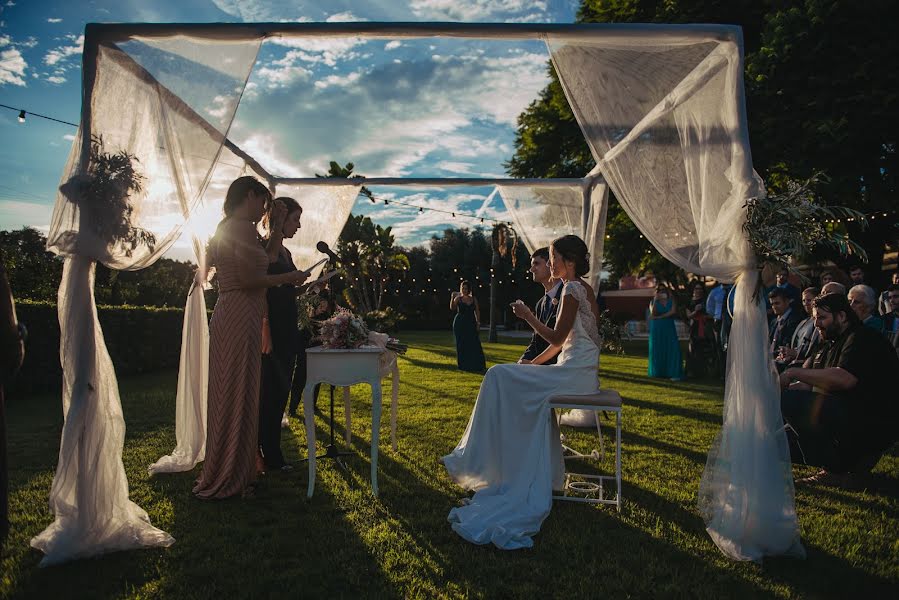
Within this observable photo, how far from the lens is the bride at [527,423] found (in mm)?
3416

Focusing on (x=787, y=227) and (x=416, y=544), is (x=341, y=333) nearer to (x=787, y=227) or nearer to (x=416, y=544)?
(x=416, y=544)

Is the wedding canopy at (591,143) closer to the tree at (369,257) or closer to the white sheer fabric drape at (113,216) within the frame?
the white sheer fabric drape at (113,216)

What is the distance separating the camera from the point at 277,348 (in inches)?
173

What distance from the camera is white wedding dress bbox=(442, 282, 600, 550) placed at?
3.44 metres

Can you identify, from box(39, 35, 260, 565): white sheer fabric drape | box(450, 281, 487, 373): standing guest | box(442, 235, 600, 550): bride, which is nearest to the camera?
box(39, 35, 260, 565): white sheer fabric drape

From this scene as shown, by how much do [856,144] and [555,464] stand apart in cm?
776

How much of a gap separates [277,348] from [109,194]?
170 centimetres

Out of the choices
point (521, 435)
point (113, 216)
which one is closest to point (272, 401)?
point (113, 216)

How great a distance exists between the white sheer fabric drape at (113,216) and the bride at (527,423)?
186 cm

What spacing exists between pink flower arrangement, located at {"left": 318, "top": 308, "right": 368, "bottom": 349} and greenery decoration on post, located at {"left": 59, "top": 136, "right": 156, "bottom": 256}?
129 centimetres

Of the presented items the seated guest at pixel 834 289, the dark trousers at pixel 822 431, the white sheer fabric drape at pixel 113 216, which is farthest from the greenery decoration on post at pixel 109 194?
the seated guest at pixel 834 289

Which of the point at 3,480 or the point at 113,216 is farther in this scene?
the point at 113,216

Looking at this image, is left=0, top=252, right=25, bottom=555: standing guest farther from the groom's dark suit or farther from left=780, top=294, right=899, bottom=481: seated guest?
left=780, top=294, right=899, bottom=481: seated guest

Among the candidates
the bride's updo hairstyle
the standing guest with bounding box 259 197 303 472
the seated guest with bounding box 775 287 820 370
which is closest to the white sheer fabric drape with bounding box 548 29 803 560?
the bride's updo hairstyle
